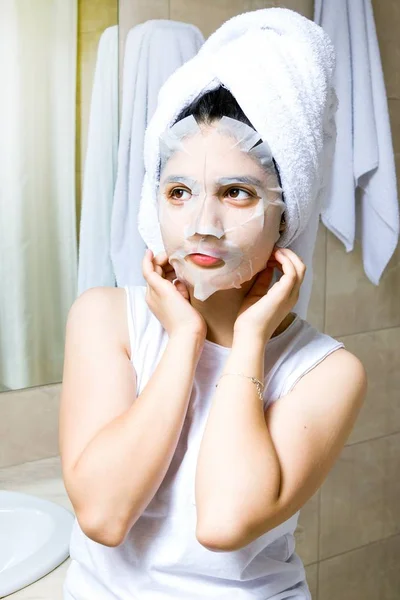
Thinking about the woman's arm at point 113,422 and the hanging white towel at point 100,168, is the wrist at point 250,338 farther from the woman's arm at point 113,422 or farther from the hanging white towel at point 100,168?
the hanging white towel at point 100,168

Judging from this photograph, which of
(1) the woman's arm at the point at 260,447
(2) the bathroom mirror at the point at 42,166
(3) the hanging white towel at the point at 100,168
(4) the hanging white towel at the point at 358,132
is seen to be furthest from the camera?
(4) the hanging white towel at the point at 358,132

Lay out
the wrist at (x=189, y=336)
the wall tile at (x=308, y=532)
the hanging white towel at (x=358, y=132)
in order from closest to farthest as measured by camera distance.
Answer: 1. the wrist at (x=189, y=336)
2. the hanging white towel at (x=358, y=132)
3. the wall tile at (x=308, y=532)

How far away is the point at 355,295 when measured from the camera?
2.06 metres

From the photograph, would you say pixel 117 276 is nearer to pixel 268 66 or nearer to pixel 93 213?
pixel 93 213

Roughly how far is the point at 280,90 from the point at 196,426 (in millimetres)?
455

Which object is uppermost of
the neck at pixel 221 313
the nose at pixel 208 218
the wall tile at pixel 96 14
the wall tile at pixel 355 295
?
the wall tile at pixel 96 14

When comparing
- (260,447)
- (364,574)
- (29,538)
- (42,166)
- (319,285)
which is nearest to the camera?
(260,447)

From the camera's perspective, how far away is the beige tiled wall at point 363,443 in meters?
1.98

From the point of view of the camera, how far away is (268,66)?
92cm

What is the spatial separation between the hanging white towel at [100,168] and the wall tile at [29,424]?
24cm

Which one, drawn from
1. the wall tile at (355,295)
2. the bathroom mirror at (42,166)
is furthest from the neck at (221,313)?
the wall tile at (355,295)

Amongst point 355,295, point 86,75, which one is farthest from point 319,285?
point 86,75

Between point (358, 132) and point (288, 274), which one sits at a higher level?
point (288, 274)

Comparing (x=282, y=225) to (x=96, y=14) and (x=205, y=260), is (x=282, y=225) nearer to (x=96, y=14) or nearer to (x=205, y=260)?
(x=205, y=260)
